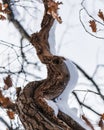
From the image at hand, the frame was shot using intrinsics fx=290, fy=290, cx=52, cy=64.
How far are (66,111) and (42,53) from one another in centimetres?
64

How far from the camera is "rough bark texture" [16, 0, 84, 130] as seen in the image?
2814 millimetres

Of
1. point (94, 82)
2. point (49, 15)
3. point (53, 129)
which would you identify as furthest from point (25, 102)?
point (94, 82)

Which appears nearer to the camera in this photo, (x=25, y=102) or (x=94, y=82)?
(x=25, y=102)

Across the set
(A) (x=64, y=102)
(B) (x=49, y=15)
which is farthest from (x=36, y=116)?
(B) (x=49, y=15)

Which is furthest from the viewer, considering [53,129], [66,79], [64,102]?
[64,102]

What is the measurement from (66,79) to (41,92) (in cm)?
29

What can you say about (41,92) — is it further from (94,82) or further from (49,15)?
(94,82)

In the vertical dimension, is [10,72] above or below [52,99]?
above

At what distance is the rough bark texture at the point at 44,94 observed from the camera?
9.23ft

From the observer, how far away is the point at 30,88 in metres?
3.02

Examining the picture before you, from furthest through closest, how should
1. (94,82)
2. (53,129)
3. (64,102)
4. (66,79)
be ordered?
(94,82) < (64,102) < (66,79) < (53,129)

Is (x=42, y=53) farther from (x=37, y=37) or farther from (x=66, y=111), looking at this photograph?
(x=66, y=111)

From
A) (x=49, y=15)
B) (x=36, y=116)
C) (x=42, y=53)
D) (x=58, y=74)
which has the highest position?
(x=49, y=15)

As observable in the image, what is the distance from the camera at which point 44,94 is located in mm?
2943
